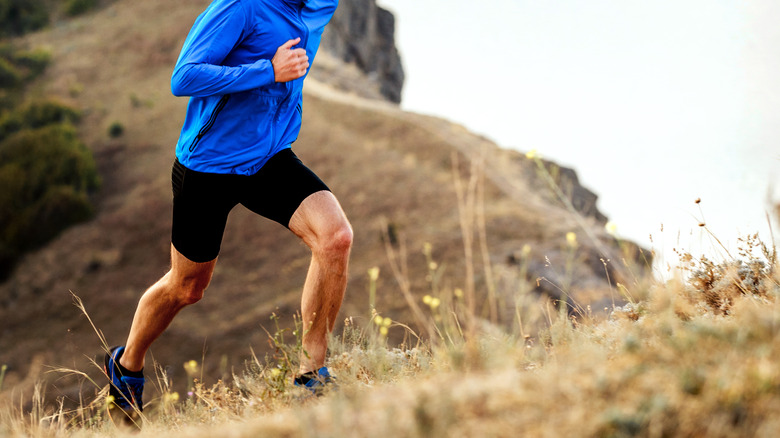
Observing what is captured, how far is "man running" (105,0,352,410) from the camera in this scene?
9.57 ft

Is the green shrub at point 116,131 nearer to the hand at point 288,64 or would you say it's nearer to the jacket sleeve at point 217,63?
the jacket sleeve at point 217,63

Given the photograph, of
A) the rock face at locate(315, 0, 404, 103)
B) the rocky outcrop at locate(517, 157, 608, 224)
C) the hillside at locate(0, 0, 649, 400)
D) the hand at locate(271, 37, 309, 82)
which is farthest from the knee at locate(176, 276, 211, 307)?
the rock face at locate(315, 0, 404, 103)

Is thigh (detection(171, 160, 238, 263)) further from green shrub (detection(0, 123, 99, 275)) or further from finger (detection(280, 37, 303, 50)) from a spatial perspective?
green shrub (detection(0, 123, 99, 275))

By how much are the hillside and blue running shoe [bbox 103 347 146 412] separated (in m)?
9.25

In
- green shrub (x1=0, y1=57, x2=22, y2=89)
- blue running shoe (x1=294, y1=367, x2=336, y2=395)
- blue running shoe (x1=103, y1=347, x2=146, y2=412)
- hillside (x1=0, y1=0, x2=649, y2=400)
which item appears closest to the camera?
blue running shoe (x1=294, y1=367, x2=336, y2=395)

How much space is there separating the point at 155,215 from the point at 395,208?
33.6 ft

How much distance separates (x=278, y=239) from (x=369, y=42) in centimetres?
3944

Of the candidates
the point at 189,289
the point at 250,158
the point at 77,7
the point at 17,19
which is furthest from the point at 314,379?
the point at 17,19

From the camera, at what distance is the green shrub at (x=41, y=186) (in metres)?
25.4

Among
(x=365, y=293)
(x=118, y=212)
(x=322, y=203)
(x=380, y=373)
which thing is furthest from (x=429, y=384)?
(x=118, y=212)

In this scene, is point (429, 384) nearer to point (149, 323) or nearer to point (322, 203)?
point (322, 203)

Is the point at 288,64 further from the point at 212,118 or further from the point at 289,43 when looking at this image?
the point at 212,118

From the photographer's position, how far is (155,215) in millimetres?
25531

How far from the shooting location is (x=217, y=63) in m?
2.98
